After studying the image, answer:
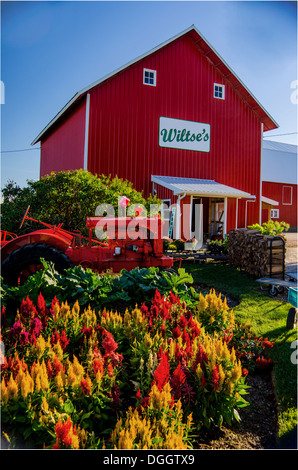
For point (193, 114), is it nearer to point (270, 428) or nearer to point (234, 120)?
point (234, 120)

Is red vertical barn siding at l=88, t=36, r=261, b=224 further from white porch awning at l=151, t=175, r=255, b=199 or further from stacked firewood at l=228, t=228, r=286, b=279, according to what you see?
stacked firewood at l=228, t=228, r=286, b=279

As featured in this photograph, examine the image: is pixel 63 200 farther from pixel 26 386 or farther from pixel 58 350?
pixel 26 386

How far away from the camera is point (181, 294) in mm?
4066

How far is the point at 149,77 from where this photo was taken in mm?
14883

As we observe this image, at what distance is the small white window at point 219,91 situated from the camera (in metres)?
16.5

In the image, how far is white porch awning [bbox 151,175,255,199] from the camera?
13.6 meters

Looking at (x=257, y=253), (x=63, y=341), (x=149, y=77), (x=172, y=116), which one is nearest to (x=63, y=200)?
(x=257, y=253)

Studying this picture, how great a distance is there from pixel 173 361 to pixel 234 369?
511mm

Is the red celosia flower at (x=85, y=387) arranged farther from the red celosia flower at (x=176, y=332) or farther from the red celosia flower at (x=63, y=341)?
the red celosia flower at (x=176, y=332)

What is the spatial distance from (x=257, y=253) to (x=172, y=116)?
29.1ft

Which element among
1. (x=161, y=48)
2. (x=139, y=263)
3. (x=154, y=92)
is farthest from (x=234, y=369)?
(x=161, y=48)

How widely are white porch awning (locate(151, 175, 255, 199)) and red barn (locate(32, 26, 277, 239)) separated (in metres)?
0.05

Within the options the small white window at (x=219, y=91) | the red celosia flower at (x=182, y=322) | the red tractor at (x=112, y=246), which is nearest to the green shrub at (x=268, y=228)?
the red tractor at (x=112, y=246)

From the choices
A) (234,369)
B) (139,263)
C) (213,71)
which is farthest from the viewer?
(213,71)
